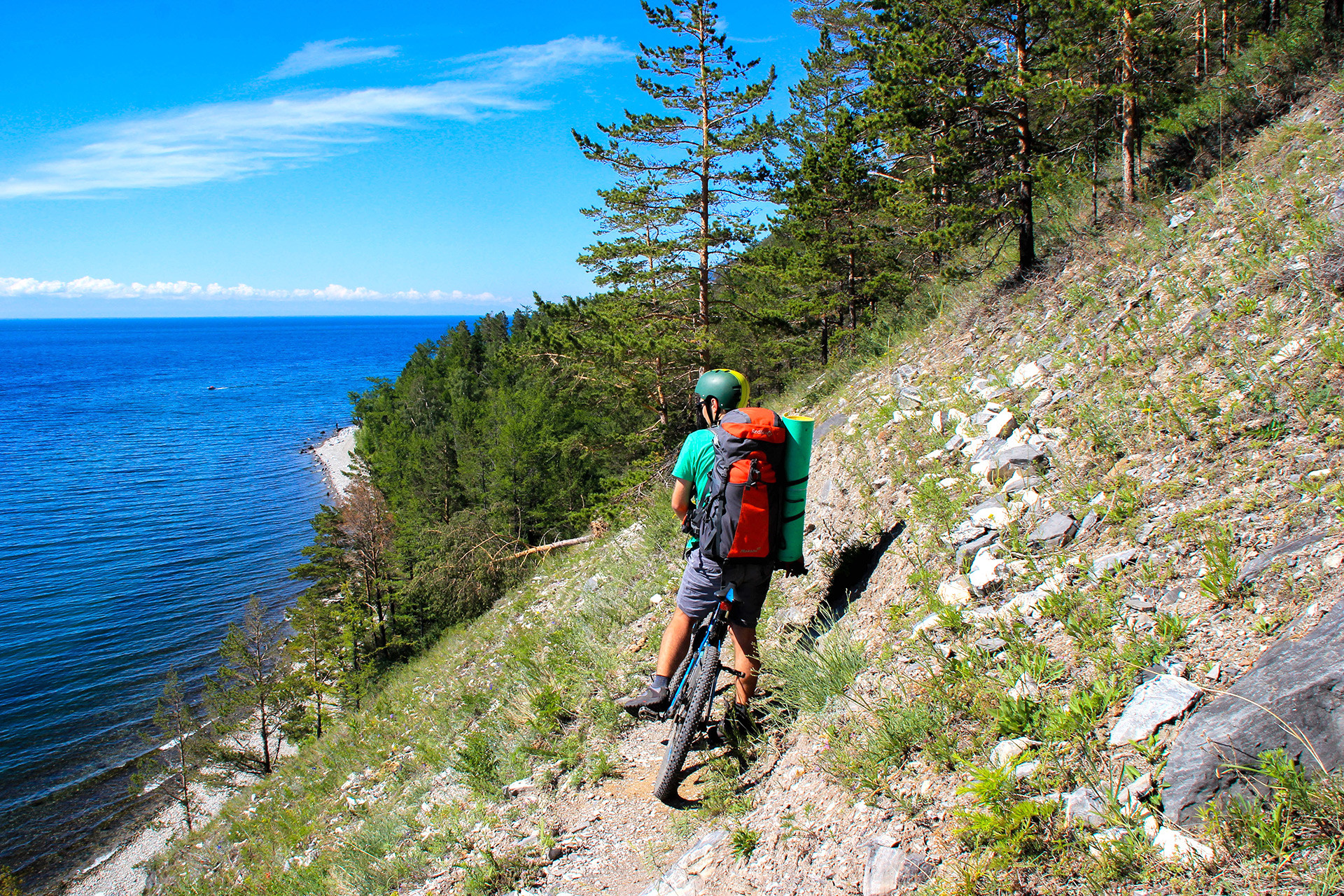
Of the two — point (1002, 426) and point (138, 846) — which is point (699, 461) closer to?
point (1002, 426)

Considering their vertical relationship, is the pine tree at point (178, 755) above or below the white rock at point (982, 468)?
below

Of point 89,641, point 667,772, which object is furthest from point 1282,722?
point 89,641

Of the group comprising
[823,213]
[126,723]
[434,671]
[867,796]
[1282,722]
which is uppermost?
[823,213]

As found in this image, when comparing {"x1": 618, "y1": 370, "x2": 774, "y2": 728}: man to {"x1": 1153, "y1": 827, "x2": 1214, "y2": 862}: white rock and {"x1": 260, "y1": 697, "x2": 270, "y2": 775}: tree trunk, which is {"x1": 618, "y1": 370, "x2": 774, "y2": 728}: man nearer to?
{"x1": 1153, "y1": 827, "x2": 1214, "y2": 862}: white rock

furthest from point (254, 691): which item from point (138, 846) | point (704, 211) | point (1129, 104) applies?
point (1129, 104)

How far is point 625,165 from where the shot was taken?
16062 mm

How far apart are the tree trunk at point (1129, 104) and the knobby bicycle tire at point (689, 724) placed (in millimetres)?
9690

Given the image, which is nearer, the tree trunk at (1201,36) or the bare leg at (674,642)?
the bare leg at (674,642)

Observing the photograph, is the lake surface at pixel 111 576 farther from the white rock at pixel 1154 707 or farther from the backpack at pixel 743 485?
the white rock at pixel 1154 707

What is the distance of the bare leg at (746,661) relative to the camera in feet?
13.5

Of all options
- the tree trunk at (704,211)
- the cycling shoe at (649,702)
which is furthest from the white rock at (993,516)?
the tree trunk at (704,211)

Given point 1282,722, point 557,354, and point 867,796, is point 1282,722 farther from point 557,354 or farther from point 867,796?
point 557,354

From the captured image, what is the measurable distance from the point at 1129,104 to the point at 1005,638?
10.5 metres

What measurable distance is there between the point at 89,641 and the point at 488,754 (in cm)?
3506
